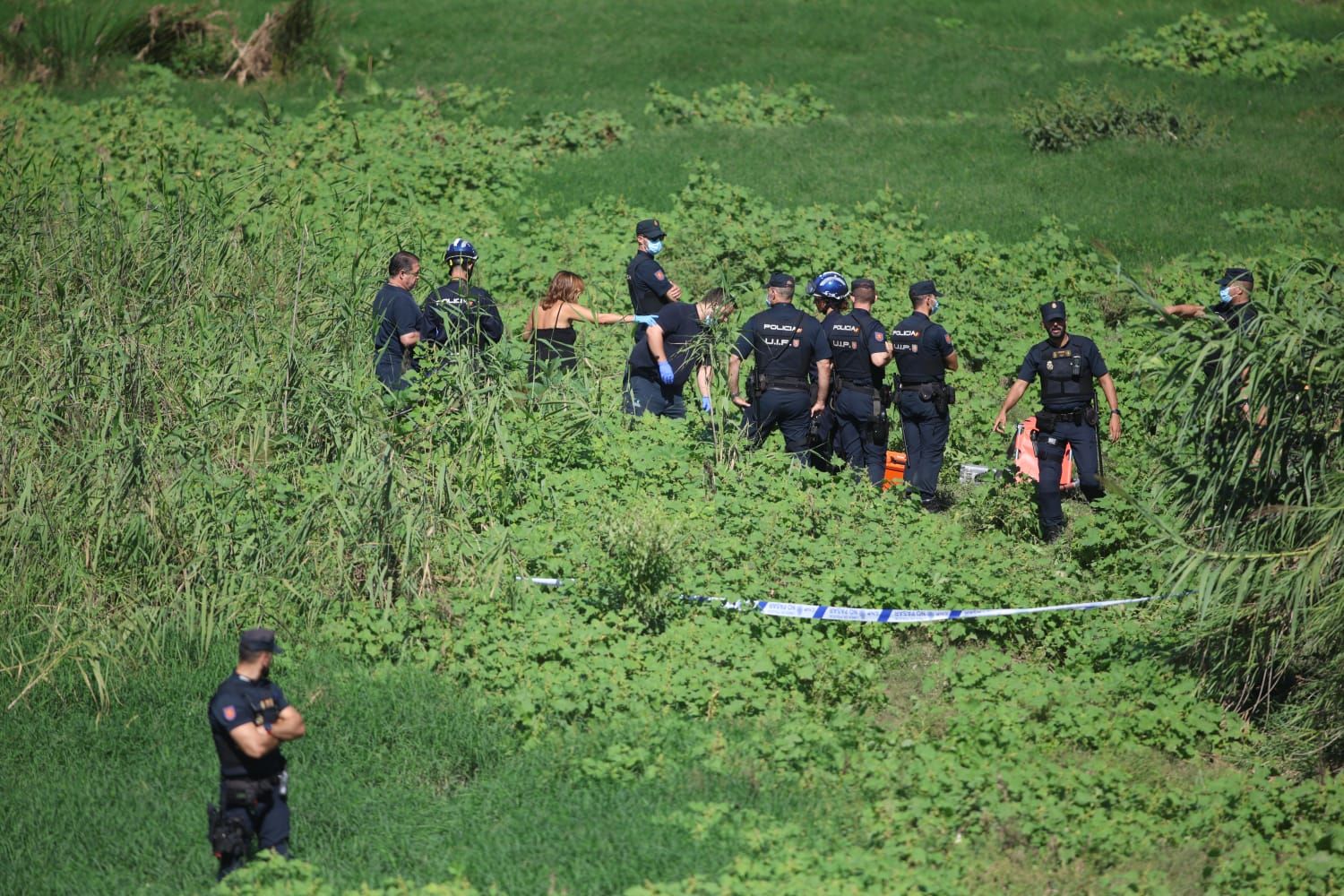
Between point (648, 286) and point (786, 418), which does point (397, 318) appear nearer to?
point (648, 286)

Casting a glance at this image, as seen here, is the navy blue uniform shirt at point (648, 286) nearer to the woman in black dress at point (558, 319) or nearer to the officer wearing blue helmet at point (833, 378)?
the woman in black dress at point (558, 319)

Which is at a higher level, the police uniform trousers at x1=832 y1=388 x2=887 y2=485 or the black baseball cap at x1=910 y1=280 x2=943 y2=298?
the black baseball cap at x1=910 y1=280 x2=943 y2=298

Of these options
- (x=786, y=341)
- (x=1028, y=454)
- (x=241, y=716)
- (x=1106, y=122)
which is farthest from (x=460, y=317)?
(x=1106, y=122)

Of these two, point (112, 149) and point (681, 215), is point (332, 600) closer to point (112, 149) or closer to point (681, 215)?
point (681, 215)

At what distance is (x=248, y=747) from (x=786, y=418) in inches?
254

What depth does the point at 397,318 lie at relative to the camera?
11.6 metres

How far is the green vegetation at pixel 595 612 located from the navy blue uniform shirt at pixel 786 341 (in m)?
0.59

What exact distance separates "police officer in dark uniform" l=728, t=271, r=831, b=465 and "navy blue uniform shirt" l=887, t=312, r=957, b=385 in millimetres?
652

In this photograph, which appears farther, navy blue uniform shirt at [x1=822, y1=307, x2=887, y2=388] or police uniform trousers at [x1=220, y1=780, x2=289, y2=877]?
navy blue uniform shirt at [x1=822, y1=307, x2=887, y2=388]

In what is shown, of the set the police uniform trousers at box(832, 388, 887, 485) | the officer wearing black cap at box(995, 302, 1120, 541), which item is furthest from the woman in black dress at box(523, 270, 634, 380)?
the officer wearing black cap at box(995, 302, 1120, 541)

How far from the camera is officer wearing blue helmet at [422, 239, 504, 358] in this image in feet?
37.6

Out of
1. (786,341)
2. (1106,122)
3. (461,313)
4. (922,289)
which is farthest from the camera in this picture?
(1106,122)

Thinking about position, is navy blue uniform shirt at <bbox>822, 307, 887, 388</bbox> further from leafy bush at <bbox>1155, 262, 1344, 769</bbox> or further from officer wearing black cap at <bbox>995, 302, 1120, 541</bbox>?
leafy bush at <bbox>1155, 262, 1344, 769</bbox>

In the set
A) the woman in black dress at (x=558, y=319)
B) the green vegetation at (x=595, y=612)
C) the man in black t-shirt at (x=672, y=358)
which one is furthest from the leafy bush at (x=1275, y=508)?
the woman in black dress at (x=558, y=319)
